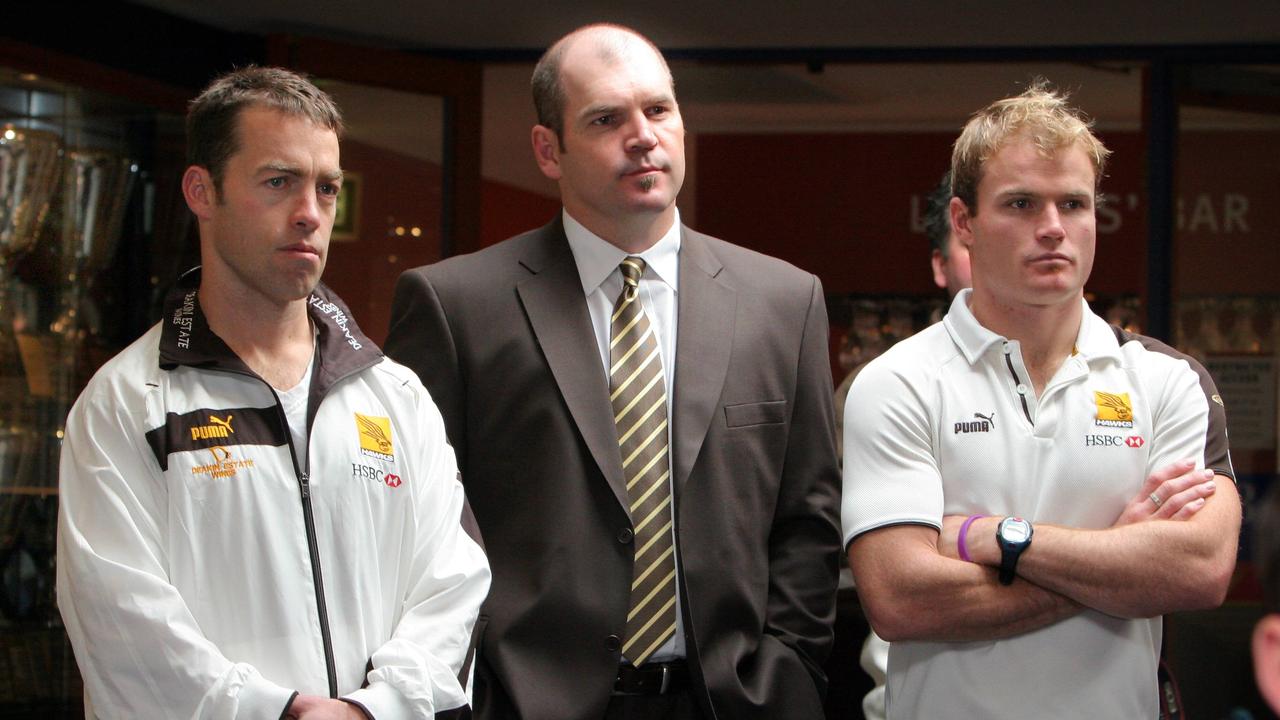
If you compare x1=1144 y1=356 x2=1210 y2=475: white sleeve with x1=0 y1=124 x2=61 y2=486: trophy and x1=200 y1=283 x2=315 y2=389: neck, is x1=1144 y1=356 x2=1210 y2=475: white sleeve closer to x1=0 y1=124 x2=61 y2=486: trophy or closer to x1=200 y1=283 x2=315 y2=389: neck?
x1=200 y1=283 x2=315 y2=389: neck

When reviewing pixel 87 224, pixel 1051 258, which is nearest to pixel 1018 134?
pixel 1051 258

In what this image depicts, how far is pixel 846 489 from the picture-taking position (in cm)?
247

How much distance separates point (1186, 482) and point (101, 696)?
174 cm

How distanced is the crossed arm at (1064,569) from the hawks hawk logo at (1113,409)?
0.12 m

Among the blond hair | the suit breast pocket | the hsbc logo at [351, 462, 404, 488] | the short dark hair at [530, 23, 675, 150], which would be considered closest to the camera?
the hsbc logo at [351, 462, 404, 488]

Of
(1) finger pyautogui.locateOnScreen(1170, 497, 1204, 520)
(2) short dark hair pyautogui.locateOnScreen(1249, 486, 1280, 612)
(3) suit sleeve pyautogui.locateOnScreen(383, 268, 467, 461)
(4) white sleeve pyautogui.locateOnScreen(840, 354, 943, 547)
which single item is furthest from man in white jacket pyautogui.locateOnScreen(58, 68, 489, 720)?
(2) short dark hair pyautogui.locateOnScreen(1249, 486, 1280, 612)

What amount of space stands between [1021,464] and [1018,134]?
59 cm

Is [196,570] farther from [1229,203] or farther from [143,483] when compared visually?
[1229,203]

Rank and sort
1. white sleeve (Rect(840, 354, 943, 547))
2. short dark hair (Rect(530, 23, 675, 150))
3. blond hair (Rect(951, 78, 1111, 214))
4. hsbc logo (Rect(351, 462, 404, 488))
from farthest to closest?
short dark hair (Rect(530, 23, 675, 150)), blond hair (Rect(951, 78, 1111, 214)), white sleeve (Rect(840, 354, 943, 547)), hsbc logo (Rect(351, 462, 404, 488))

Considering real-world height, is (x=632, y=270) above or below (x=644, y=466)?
above

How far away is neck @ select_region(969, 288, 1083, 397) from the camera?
2488 millimetres

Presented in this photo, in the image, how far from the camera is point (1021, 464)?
2379 mm

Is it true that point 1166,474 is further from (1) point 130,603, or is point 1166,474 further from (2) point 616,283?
(1) point 130,603

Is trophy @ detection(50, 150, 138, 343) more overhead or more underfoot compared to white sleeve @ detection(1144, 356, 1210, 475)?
more overhead
